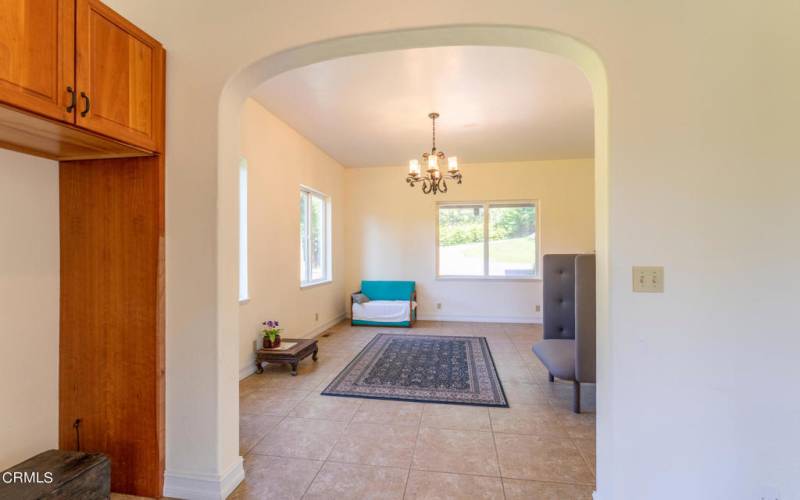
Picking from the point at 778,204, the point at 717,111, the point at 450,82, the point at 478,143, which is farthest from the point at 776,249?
the point at 478,143

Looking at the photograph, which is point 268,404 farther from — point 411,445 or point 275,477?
point 411,445

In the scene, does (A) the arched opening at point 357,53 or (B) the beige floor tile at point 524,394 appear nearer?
(A) the arched opening at point 357,53

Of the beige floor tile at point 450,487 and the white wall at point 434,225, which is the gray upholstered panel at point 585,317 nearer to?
the beige floor tile at point 450,487

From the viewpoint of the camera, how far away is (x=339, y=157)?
5.62 metres

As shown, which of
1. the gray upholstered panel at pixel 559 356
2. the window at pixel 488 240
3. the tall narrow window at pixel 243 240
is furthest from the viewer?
the window at pixel 488 240

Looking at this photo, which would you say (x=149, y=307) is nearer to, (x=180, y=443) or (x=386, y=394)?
(x=180, y=443)

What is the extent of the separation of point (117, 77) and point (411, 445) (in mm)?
2559

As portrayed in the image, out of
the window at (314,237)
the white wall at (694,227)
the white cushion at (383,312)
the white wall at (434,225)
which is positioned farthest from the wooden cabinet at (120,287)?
the white wall at (434,225)

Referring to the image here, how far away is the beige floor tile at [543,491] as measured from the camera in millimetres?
1707

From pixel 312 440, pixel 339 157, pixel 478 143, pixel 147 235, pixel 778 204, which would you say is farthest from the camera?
pixel 339 157

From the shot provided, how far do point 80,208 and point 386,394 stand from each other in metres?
2.48

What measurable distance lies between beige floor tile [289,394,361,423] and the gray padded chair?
169 cm

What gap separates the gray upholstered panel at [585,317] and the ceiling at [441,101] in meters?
1.72

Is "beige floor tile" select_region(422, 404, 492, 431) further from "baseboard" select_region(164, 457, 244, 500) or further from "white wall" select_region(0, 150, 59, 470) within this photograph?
"white wall" select_region(0, 150, 59, 470)
